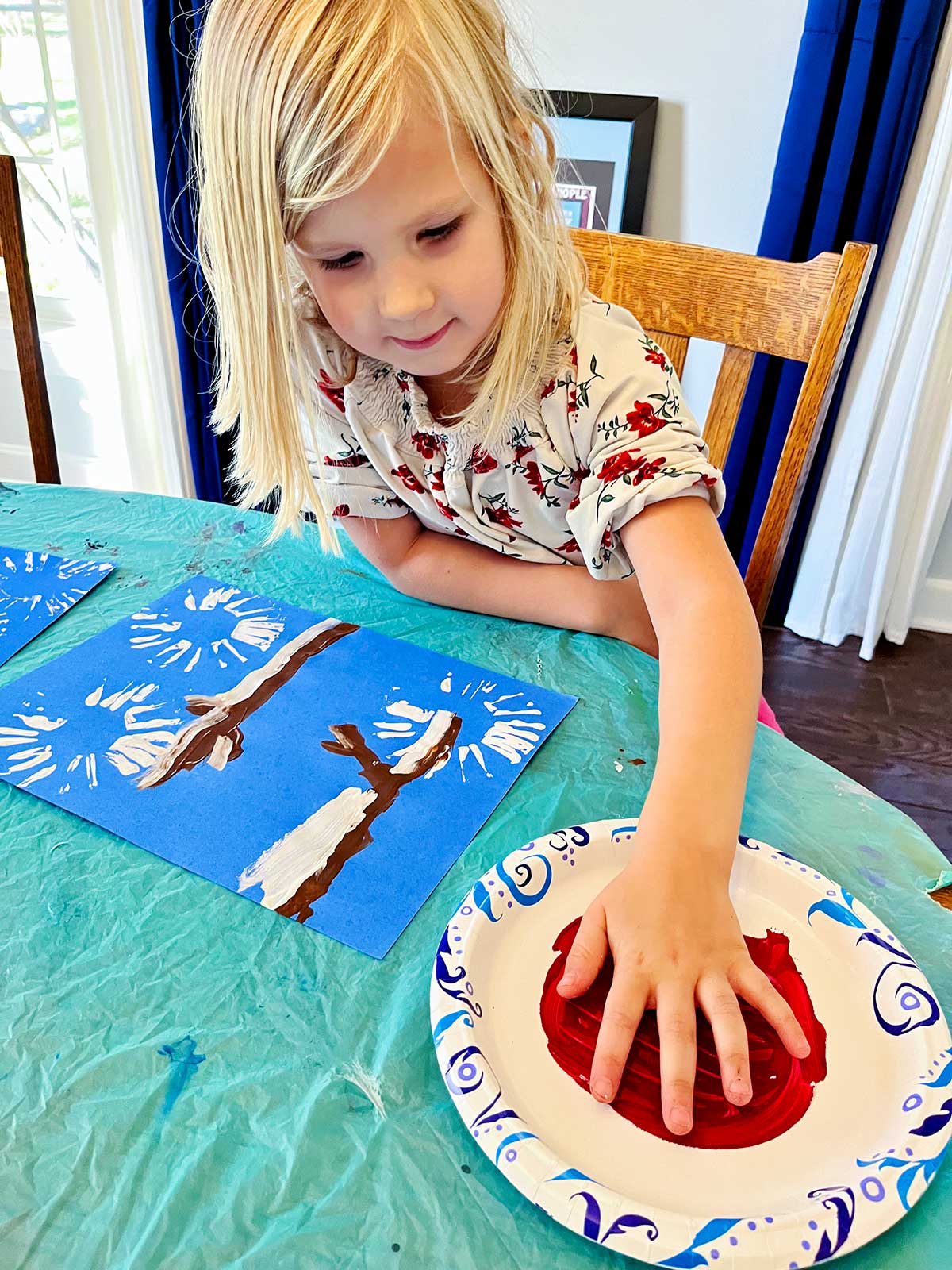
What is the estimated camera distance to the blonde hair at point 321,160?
1.82 ft

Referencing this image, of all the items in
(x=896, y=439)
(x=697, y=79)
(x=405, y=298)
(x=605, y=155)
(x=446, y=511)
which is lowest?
(x=896, y=439)

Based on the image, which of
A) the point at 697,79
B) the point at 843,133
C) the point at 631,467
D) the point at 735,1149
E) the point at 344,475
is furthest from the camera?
the point at 697,79

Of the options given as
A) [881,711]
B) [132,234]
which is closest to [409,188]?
[881,711]

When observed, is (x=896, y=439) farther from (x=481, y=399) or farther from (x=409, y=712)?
(x=409, y=712)

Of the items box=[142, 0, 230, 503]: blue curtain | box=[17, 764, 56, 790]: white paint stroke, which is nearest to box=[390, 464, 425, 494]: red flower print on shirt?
box=[17, 764, 56, 790]: white paint stroke

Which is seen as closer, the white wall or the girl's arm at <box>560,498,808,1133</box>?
the girl's arm at <box>560,498,808,1133</box>

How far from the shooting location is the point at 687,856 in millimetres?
468

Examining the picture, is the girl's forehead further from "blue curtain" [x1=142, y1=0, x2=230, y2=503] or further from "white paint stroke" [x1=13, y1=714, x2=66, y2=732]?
"blue curtain" [x1=142, y1=0, x2=230, y2=503]

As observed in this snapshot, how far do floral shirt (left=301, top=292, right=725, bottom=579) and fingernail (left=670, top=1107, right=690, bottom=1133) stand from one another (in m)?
0.42

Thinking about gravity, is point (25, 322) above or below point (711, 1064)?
above

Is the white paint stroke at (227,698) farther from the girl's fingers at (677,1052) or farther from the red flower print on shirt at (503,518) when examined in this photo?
the girl's fingers at (677,1052)

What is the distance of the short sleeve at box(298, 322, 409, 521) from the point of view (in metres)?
0.87

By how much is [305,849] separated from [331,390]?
1.61 feet

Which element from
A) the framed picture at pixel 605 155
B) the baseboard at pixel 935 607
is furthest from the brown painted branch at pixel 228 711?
the baseboard at pixel 935 607
